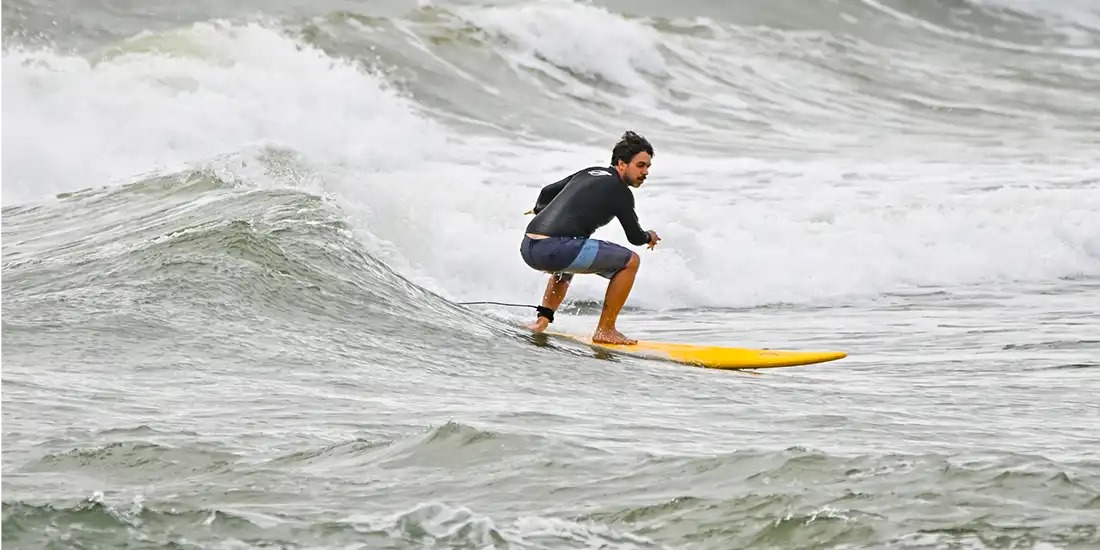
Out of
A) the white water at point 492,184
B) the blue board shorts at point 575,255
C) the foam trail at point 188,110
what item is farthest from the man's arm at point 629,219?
the foam trail at point 188,110

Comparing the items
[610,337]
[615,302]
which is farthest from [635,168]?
[610,337]

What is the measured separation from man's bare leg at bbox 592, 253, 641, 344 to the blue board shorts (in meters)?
0.04

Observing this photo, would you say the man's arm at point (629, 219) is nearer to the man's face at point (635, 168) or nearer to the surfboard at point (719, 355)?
the man's face at point (635, 168)

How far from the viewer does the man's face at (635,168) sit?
25.7ft

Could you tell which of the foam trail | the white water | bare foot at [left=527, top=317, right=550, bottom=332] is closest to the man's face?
bare foot at [left=527, top=317, right=550, bottom=332]

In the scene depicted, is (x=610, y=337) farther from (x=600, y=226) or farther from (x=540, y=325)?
(x=600, y=226)

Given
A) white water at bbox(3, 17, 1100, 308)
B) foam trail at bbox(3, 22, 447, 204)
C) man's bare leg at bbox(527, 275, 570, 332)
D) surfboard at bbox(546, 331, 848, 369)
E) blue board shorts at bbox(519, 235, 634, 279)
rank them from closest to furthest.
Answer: surfboard at bbox(546, 331, 848, 369)
blue board shorts at bbox(519, 235, 634, 279)
man's bare leg at bbox(527, 275, 570, 332)
white water at bbox(3, 17, 1100, 308)
foam trail at bbox(3, 22, 447, 204)

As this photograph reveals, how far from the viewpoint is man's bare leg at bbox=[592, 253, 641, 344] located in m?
7.94

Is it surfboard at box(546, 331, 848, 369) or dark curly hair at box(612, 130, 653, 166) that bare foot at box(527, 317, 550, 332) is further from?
dark curly hair at box(612, 130, 653, 166)

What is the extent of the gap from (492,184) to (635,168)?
7163mm

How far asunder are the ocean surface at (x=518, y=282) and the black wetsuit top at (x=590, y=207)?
2.29 ft

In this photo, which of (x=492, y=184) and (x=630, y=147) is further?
(x=492, y=184)

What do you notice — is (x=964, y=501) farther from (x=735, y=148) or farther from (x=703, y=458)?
(x=735, y=148)

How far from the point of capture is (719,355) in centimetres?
772
